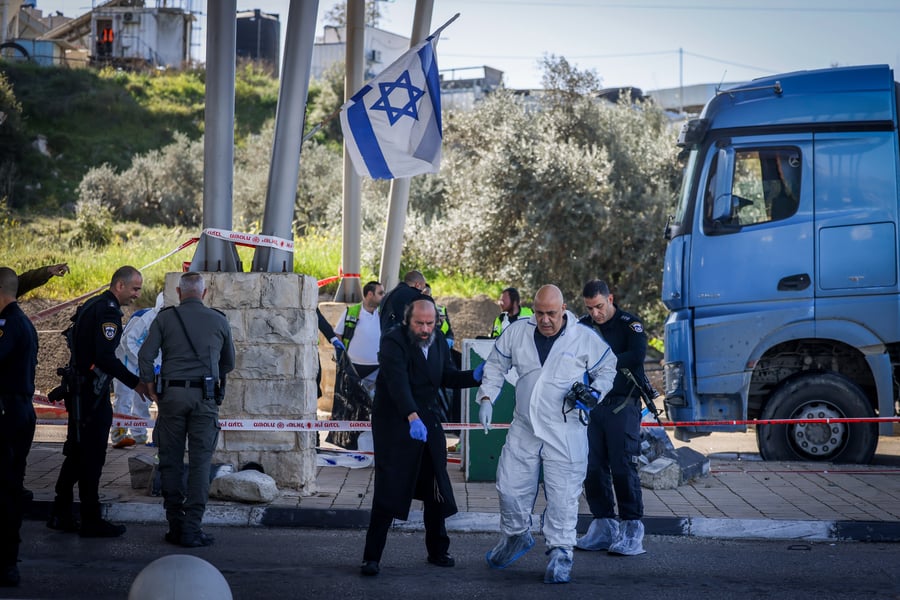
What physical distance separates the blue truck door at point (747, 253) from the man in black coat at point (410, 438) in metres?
5.00

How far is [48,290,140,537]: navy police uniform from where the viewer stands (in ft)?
23.9

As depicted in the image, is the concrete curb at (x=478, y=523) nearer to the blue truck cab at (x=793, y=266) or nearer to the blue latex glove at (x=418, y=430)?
the blue latex glove at (x=418, y=430)

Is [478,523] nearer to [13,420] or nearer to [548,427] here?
[548,427]

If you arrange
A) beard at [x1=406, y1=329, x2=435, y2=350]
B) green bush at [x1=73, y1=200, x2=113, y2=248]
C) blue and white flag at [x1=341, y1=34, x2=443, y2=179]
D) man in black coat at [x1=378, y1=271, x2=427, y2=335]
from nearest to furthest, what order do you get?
beard at [x1=406, y1=329, x2=435, y2=350]
man in black coat at [x1=378, y1=271, x2=427, y2=335]
blue and white flag at [x1=341, y1=34, x2=443, y2=179]
green bush at [x1=73, y1=200, x2=113, y2=248]

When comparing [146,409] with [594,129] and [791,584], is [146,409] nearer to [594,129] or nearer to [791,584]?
[791,584]

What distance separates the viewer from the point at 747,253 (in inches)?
427

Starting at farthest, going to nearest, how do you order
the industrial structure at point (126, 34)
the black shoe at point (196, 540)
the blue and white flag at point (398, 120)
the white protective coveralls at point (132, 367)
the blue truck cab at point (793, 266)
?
1. the industrial structure at point (126, 34)
2. the white protective coveralls at point (132, 367)
3. the blue truck cab at point (793, 266)
4. the blue and white flag at point (398, 120)
5. the black shoe at point (196, 540)

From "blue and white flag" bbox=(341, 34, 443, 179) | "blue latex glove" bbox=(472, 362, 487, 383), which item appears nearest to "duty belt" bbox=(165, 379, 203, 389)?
"blue latex glove" bbox=(472, 362, 487, 383)

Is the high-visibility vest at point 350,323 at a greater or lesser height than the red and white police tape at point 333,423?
greater

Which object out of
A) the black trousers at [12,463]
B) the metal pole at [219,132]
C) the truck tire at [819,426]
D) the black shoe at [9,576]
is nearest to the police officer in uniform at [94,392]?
the black trousers at [12,463]

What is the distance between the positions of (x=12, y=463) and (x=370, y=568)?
223 centimetres

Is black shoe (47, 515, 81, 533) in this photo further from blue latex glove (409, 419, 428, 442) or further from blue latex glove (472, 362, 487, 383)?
blue latex glove (472, 362, 487, 383)

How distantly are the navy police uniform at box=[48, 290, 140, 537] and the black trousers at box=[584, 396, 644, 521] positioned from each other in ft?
11.0

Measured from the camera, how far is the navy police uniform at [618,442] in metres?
7.32
